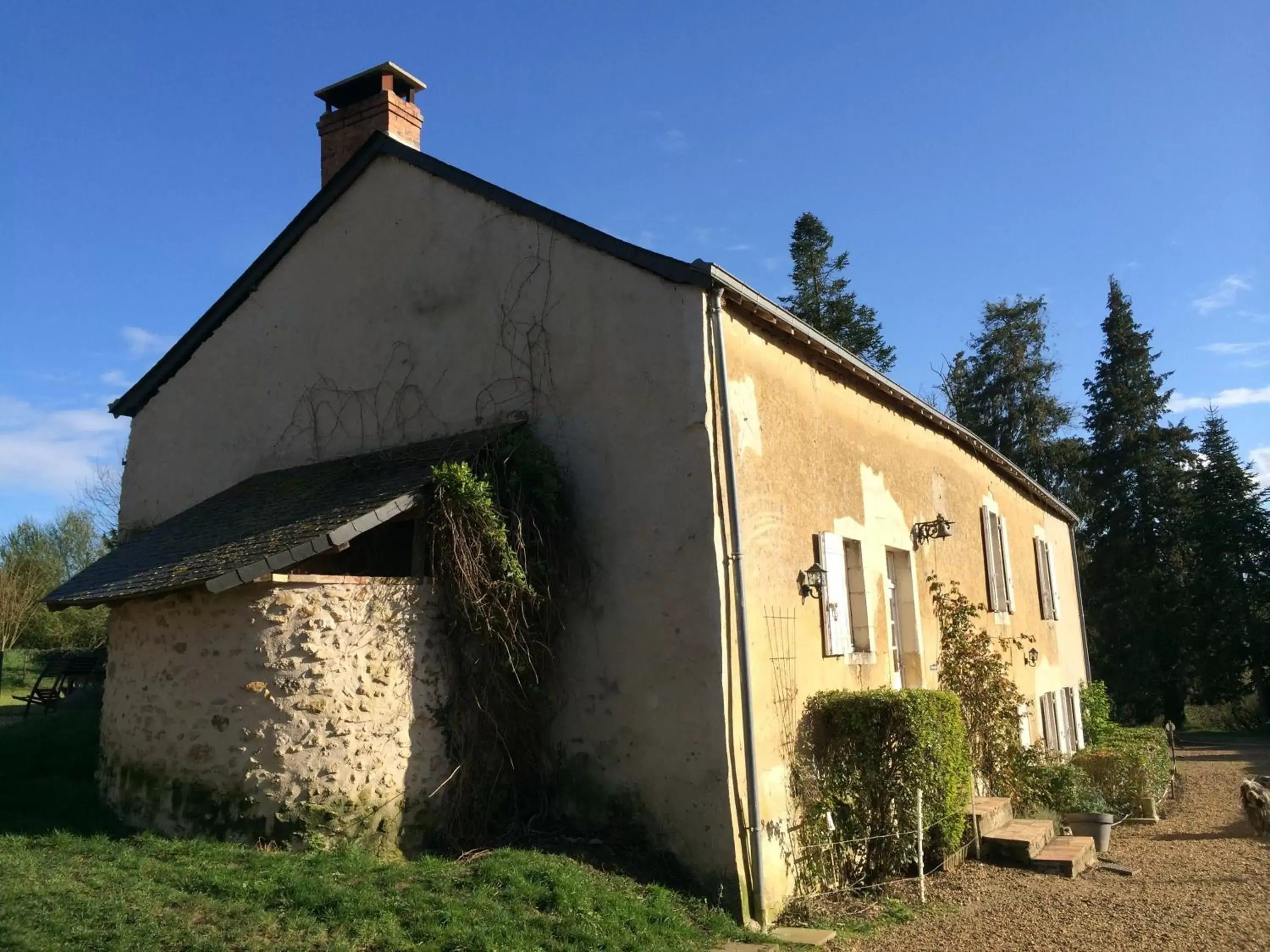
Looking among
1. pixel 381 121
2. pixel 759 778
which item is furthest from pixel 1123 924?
pixel 381 121

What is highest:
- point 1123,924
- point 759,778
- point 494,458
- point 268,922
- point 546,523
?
point 494,458

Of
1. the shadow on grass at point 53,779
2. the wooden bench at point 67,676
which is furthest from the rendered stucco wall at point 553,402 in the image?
the wooden bench at point 67,676

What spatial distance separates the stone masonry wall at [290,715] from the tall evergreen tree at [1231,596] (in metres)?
27.2

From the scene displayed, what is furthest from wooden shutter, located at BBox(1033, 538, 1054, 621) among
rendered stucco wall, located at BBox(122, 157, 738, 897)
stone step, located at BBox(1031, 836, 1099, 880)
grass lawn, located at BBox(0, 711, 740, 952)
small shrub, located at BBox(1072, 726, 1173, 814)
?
grass lawn, located at BBox(0, 711, 740, 952)

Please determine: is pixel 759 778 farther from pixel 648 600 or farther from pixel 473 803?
pixel 473 803

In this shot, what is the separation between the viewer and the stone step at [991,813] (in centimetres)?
956

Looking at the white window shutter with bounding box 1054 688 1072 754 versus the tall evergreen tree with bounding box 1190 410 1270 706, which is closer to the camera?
the white window shutter with bounding box 1054 688 1072 754

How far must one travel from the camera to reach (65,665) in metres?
15.2

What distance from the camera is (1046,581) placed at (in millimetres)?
17219

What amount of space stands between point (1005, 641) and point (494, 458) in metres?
7.64

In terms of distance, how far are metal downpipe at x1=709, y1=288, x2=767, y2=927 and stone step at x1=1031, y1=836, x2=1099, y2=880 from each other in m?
3.51

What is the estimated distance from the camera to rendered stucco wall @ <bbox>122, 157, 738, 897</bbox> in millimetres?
7387

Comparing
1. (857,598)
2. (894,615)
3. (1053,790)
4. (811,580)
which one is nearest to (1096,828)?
(1053,790)

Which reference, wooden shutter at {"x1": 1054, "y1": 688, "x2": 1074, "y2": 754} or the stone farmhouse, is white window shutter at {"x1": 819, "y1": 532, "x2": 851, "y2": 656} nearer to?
the stone farmhouse
